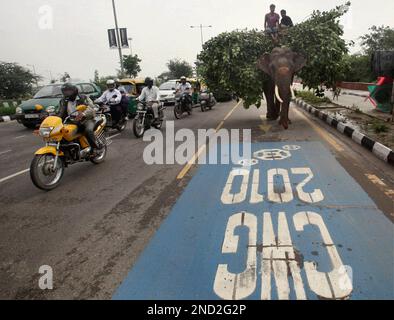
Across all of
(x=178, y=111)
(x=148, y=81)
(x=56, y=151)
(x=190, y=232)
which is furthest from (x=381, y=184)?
(x=178, y=111)

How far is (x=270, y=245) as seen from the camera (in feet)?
11.3

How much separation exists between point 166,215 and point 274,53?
299 inches

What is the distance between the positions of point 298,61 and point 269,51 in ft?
3.71

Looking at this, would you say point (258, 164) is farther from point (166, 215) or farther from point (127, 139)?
point (127, 139)

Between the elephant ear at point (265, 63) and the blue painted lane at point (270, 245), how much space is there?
19.2 ft

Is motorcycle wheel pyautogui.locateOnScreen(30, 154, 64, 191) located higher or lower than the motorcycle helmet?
lower

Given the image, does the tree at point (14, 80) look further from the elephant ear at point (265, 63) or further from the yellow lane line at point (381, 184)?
the yellow lane line at point (381, 184)

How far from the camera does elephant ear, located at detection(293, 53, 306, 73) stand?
10258 millimetres

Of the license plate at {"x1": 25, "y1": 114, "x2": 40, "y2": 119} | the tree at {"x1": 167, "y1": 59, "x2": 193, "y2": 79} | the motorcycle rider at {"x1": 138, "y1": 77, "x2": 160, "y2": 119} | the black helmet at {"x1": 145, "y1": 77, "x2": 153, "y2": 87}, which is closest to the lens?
the black helmet at {"x1": 145, "y1": 77, "x2": 153, "y2": 87}

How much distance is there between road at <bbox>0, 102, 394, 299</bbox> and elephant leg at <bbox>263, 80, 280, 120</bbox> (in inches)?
230

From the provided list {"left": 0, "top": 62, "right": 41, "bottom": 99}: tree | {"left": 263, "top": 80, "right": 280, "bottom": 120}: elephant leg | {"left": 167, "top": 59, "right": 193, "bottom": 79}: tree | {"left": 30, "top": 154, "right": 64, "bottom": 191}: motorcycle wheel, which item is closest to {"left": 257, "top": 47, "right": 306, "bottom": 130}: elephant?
{"left": 263, "top": 80, "right": 280, "bottom": 120}: elephant leg

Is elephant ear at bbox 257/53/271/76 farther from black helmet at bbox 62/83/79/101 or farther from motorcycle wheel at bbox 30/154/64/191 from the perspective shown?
motorcycle wheel at bbox 30/154/64/191

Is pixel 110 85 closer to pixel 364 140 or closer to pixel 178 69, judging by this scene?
pixel 364 140
